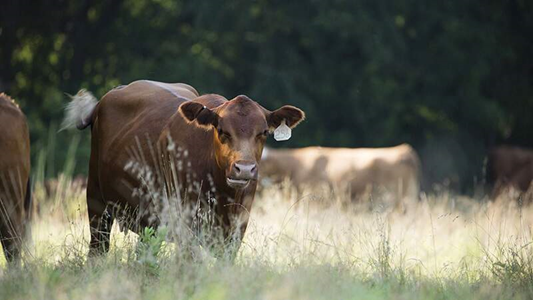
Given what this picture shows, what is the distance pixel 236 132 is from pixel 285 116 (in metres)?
0.65

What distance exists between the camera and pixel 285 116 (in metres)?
6.61

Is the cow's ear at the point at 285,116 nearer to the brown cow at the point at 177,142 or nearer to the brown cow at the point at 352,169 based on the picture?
the brown cow at the point at 177,142

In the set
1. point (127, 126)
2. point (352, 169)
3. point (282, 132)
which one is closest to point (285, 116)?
point (282, 132)

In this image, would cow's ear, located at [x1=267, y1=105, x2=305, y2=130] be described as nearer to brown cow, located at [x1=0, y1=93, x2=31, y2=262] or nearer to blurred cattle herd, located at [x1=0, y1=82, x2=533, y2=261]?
blurred cattle herd, located at [x1=0, y1=82, x2=533, y2=261]

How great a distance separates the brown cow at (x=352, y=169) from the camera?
620 inches

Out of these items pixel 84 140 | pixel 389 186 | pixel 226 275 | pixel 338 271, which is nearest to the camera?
pixel 226 275

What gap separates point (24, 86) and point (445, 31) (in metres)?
11.9

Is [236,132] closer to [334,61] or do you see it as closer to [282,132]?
[282,132]

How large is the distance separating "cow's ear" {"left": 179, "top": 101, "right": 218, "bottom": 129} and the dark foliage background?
15.1m

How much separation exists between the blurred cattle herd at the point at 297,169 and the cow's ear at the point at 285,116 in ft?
0.04

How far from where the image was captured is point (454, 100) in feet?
77.9

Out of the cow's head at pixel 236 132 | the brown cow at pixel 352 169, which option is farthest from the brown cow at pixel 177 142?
the brown cow at pixel 352 169

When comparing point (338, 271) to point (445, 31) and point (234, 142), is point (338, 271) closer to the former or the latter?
point (234, 142)

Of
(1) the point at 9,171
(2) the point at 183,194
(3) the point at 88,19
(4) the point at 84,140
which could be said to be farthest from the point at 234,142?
(3) the point at 88,19
